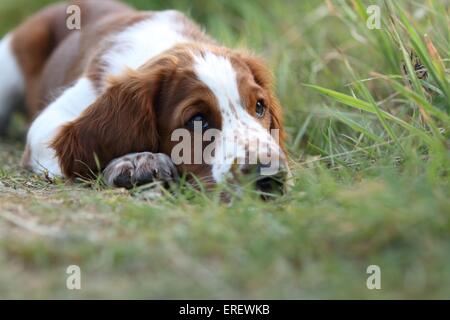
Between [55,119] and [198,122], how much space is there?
4.23 ft

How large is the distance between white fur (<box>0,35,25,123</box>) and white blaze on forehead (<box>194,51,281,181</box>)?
9.13 ft

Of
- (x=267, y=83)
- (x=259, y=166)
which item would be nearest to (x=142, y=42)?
(x=267, y=83)

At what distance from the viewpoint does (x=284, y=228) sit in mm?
3229

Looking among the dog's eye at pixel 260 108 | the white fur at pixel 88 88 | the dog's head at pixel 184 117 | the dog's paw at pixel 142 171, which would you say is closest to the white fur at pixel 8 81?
the white fur at pixel 88 88

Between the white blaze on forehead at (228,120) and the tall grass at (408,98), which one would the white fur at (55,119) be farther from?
the tall grass at (408,98)

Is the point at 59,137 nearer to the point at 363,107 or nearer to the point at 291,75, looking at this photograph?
the point at 363,107

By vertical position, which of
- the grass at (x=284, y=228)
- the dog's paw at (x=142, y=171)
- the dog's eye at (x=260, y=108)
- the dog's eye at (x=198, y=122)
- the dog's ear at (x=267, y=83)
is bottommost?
the grass at (x=284, y=228)

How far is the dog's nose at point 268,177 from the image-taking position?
3742mm

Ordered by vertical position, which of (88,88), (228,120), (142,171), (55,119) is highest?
(88,88)

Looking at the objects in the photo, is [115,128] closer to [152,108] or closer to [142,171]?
[152,108]

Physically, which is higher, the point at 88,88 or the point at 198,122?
the point at 88,88

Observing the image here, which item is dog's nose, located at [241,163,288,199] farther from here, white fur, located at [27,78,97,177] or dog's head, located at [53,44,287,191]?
white fur, located at [27,78,97,177]

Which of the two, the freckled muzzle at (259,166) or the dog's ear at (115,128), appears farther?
the dog's ear at (115,128)

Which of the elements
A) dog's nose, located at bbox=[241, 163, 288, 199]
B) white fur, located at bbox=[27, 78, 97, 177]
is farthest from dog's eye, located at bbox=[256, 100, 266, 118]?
white fur, located at bbox=[27, 78, 97, 177]
